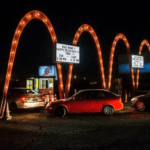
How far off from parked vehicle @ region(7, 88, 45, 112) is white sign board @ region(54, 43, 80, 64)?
4.49m

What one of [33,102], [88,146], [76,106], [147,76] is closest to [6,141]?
[88,146]

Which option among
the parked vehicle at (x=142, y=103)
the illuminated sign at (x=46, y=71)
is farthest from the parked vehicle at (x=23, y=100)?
the illuminated sign at (x=46, y=71)

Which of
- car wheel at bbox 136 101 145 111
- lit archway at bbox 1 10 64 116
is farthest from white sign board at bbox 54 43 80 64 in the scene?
car wheel at bbox 136 101 145 111

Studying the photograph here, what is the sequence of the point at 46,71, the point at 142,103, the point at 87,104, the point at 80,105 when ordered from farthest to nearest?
1. the point at 46,71
2. the point at 142,103
3. the point at 87,104
4. the point at 80,105

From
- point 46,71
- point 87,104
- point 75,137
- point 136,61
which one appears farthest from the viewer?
point 46,71

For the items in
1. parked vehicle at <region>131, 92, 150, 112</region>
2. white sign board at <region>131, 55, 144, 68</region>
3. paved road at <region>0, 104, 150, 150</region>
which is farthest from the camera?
white sign board at <region>131, 55, 144, 68</region>

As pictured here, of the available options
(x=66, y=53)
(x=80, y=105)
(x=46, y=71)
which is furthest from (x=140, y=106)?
(x=46, y=71)

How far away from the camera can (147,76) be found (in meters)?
56.8

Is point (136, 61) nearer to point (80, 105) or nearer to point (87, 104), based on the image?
point (87, 104)

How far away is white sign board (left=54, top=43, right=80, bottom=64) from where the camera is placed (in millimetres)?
20156

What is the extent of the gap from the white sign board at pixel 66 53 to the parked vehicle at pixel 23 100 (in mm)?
4485

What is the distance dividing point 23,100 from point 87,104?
4.33 m

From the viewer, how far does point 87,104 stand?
563 inches

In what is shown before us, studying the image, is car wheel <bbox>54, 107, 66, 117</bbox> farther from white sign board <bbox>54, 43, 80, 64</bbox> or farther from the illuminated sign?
the illuminated sign
